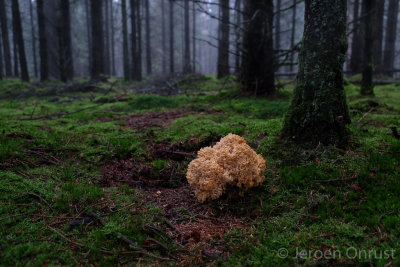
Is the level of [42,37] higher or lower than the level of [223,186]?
higher

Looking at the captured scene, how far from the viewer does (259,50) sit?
7414mm

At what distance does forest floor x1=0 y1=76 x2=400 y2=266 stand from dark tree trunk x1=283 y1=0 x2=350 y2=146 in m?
0.28

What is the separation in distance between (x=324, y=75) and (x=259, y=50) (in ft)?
13.2

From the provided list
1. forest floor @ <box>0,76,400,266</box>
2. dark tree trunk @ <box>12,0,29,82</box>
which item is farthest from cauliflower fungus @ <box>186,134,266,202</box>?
dark tree trunk @ <box>12,0,29,82</box>

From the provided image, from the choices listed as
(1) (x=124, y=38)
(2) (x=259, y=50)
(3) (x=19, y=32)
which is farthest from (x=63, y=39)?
(2) (x=259, y=50)

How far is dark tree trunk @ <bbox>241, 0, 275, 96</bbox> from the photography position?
7320mm

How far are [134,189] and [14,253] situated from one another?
4.92ft

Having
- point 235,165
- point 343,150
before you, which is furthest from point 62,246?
point 343,150

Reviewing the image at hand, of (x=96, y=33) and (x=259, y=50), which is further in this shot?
(x=96, y=33)

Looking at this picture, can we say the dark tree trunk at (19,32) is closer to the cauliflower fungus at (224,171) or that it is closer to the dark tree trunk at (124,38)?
the dark tree trunk at (124,38)

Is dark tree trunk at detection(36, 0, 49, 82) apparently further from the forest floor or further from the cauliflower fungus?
the cauliflower fungus

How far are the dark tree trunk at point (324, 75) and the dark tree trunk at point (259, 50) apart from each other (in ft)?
11.9

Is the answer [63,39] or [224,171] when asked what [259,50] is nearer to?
[224,171]

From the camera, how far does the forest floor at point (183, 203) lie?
2342 millimetres
